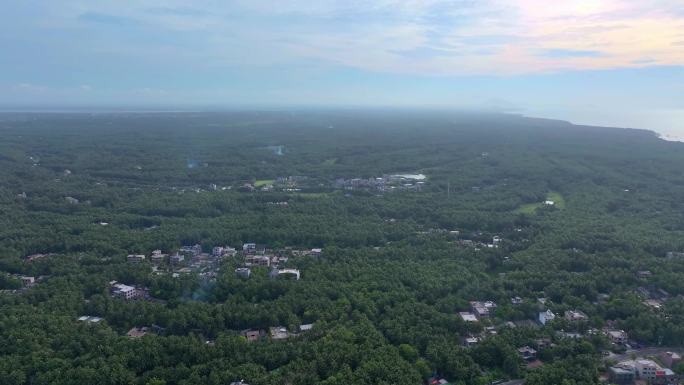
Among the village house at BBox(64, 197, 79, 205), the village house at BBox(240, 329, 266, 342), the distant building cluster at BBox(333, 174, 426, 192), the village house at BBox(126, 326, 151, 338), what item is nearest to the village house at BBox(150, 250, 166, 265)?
the village house at BBox(126, 326, 151, 338)

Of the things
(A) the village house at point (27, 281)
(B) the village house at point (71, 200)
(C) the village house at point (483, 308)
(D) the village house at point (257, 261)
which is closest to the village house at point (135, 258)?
(A) the village house at point (27, 281)

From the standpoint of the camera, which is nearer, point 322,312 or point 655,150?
→ point 322,312

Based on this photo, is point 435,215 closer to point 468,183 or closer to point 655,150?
point 468,183

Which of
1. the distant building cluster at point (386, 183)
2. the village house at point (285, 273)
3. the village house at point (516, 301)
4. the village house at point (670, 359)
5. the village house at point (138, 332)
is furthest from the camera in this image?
the distant building cluster at point (386, 183)

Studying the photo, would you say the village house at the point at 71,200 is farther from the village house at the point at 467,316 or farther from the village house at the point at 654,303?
the village house at the point at 654,303

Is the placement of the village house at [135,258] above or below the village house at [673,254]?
below

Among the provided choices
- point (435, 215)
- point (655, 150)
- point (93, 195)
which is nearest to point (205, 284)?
point (435, 215)

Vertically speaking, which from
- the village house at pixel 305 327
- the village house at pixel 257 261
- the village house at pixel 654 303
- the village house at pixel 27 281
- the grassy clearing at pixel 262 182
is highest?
the grassy clearing at pixel 262 182
